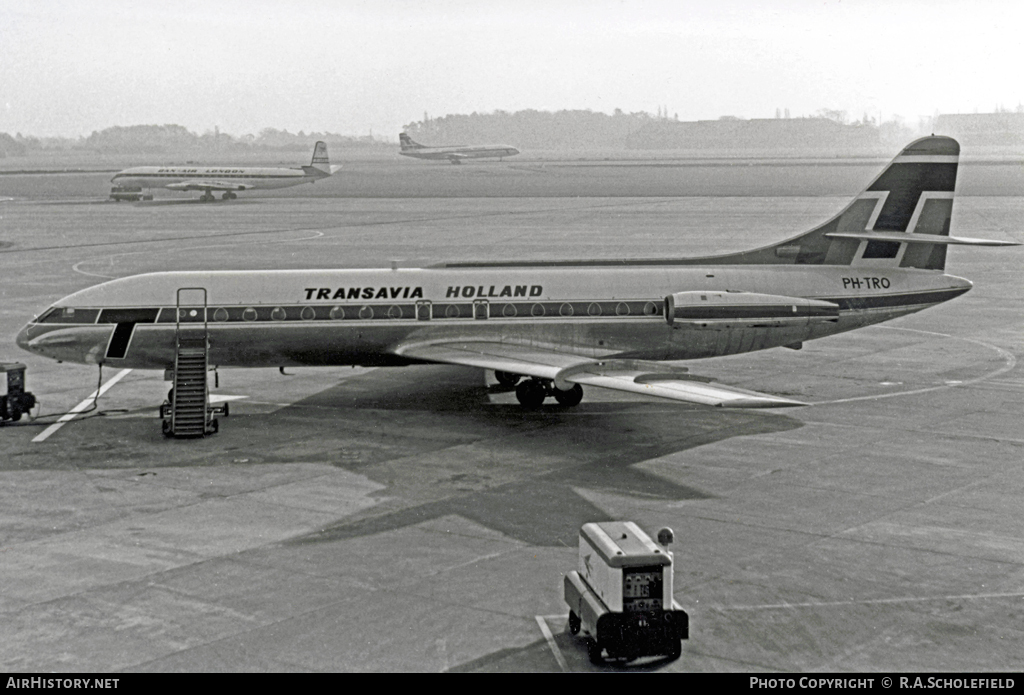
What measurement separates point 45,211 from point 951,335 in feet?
290

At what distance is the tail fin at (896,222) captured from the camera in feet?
95.8

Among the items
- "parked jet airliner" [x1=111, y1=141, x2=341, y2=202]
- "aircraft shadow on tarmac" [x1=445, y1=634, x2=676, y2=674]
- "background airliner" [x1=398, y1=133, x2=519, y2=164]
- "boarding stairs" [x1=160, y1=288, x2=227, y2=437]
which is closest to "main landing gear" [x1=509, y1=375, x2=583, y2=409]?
"boarding stairs" [x1=160, y1=288, x2=227, y2=437]

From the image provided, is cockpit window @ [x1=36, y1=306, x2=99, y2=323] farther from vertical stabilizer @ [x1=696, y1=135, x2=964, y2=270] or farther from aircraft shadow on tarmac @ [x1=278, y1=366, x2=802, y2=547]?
vertical stabilizer @ [x1=696, y1=135, x2=964, y2=270]

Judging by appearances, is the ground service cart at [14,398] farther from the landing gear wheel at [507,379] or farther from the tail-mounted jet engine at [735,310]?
the tail-mounted jet engine at [735,310]

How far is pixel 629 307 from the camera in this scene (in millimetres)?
27531

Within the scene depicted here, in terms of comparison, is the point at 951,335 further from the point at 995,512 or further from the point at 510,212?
the point at 510,212

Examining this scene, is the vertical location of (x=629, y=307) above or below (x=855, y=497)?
above

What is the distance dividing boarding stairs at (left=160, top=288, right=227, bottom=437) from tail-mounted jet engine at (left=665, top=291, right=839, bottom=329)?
36.6 ft

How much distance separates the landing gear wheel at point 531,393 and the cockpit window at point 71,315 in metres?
10.4

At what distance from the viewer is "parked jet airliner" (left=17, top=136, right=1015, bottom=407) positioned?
2695 cm

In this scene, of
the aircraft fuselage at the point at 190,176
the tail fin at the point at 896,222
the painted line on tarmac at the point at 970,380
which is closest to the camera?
the painted line on tarmac at the point at 970,380

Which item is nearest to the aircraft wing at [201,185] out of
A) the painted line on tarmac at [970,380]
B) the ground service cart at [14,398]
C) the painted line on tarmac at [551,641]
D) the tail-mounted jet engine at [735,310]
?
the painted line on tarmac at [970,380]

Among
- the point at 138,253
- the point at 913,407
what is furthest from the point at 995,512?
the point at 138,253

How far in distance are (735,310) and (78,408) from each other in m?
16.5
